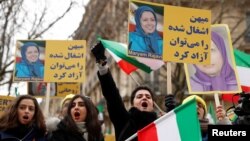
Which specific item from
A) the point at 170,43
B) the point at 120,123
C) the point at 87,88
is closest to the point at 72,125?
the point at 120,123

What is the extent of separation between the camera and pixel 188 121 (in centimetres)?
388

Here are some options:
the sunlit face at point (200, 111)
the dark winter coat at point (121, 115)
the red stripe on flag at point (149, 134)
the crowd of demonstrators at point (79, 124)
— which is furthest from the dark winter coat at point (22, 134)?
the sunlit face at point (200, 111)

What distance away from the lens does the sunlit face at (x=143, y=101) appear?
504 cm

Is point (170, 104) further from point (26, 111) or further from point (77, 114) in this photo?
point (26, 111)

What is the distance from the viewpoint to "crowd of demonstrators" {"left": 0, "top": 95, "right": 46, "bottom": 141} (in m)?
4.62

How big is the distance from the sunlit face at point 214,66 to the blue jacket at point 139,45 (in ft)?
2.83

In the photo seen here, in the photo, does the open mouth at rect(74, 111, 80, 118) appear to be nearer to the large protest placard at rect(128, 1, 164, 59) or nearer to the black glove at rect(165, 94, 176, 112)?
the black glove at rect(165, 94, 176, 112)

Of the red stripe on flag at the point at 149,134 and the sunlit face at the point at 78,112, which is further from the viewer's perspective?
the sunlit face at the point at 78,112

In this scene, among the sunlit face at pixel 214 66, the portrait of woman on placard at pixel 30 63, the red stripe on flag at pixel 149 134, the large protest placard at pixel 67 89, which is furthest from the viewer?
the large protest placard at pixel 67 89

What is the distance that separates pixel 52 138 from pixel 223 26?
3272 mm

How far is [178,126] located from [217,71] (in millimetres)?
3224

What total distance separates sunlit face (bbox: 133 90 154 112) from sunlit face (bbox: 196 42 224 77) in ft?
6.78

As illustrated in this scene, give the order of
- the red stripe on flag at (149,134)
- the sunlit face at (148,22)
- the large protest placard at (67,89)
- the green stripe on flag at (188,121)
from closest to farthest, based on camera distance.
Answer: the green stripe on flag at (188,121)
the red stripe on flag at (149,134)
the sunlit face at (148,22)
the large protest placard at (67,89)

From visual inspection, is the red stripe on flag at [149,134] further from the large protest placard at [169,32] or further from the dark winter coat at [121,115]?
the large protest placard at [169,32]
